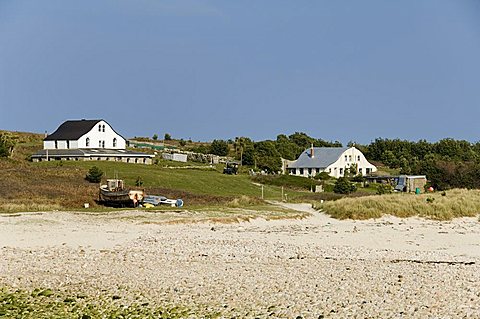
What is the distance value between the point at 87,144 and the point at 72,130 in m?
3.09

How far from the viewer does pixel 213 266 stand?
16391 millimetres

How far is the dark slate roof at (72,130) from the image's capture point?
69.5 m

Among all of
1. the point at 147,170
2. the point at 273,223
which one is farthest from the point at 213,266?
the point at 147,170

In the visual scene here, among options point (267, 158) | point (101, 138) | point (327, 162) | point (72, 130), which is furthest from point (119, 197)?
point (327, 162)

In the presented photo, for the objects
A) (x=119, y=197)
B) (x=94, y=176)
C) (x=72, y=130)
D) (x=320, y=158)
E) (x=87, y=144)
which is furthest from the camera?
(x=320, y=158)

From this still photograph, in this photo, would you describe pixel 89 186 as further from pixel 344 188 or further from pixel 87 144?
pixel 87 144

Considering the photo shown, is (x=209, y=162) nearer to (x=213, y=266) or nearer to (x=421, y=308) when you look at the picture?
(x=213, y=266)

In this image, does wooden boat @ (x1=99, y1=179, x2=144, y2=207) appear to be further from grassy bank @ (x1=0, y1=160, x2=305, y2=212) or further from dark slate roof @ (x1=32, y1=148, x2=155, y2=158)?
dark slate roof @ (x1=32, y1=148, x2=155, y2=158)

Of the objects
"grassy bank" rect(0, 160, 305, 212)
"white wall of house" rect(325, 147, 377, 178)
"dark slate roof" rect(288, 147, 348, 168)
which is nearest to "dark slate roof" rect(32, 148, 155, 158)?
"grassy bank" rect(0, 160, 305, 212)

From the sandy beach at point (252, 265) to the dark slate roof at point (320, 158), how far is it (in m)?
52.2

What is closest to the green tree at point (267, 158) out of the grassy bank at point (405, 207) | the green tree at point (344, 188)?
the green tree at point (344, 188)

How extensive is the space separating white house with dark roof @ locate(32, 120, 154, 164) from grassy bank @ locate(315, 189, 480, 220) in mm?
30562

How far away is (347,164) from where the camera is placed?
268ft

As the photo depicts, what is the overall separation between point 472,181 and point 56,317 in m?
54.7
